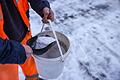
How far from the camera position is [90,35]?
2662mm

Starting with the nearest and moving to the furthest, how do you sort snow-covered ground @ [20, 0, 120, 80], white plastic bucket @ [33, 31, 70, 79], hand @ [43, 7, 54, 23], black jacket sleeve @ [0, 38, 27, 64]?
black jacket sleeve @ [0, 38, 27, 64] < white plastic bucket @ [33, 31, 70, 79] < hand @ [43, 7, 54, 23] < snow-covered ground @ [20, 0, 120, 80]

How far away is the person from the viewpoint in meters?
1.36

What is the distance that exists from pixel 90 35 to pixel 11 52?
146 centimetres

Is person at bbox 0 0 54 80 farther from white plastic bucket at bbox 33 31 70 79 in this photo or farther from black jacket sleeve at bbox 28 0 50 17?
white plastic bucket at bbox 33 31 70 79

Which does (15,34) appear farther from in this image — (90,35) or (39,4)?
(90,35)

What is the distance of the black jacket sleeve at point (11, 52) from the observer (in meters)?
1.33

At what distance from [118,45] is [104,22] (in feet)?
1.53

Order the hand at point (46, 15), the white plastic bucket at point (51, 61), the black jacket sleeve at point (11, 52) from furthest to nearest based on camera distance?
1. the hand at point (46, 15)
2. the white plastic bucket at point (51, 61)
3. the black jacket sleeve at point (11, 52)

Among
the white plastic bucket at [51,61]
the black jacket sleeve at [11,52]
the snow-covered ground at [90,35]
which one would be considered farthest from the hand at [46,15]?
the snow-covered ground at [90,35]

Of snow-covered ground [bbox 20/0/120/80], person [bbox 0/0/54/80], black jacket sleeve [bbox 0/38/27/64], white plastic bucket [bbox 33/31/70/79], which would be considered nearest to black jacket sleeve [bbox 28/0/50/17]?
person [bbox 0/0/54/80]

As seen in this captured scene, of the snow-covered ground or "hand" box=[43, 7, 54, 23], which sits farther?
the snow-covered ground

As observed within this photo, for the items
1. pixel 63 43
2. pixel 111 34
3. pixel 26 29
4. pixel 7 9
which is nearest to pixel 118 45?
pixel 111 34

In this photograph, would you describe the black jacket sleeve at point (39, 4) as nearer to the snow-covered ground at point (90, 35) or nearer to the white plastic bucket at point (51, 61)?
the white plastic bucket at point (51, 61)

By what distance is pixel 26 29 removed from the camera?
69.1 inches
